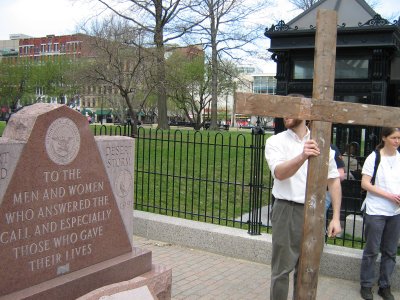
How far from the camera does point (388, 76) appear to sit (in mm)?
6570

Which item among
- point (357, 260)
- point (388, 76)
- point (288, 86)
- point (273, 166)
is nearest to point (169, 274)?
point (273, 166)

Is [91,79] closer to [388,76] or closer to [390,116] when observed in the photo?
[388,76]

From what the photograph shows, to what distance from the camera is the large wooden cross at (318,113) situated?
109 inches

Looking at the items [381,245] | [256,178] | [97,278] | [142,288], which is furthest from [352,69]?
[97,278]

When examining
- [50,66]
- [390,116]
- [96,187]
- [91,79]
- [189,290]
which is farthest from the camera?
[50,66]

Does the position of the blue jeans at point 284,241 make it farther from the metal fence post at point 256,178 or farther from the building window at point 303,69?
the building window at point 303,69

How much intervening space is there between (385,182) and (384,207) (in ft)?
0.86

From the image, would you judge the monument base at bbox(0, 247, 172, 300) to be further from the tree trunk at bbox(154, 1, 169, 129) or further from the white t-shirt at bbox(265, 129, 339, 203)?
the tree trunk at bbox(154, 1, 169, 129)

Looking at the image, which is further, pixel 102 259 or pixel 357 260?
pixel 357 260

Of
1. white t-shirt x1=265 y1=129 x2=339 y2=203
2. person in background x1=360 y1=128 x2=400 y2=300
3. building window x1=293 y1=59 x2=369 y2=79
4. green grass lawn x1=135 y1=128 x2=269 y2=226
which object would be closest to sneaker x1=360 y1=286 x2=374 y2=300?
person in background x1=360 y1=128 x2=400 y2=300

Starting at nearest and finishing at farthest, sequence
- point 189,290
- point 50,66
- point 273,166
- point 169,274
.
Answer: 1. point 273,166
2. point 169,274
3. point 189,290
4. point 50,66

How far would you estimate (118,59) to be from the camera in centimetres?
1633

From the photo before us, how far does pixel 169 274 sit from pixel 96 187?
121 centimetres

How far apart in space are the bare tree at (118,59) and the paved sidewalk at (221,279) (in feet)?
32.7
